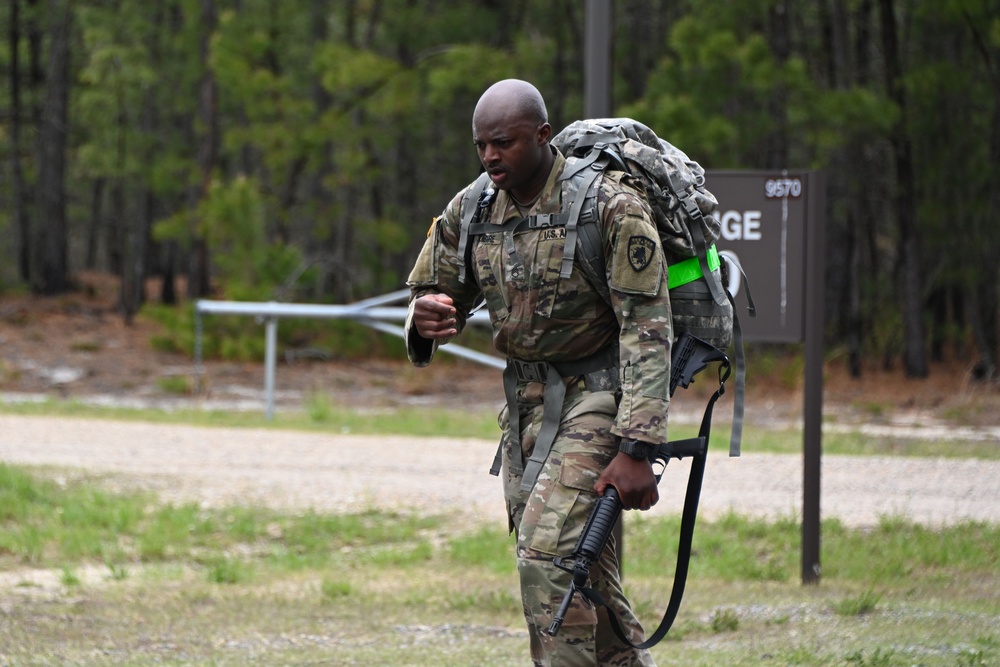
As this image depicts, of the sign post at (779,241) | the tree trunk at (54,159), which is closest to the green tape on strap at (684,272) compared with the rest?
the sign post at (779,241)

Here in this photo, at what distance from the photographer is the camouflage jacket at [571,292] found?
3.14 m

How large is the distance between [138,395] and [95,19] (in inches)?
382

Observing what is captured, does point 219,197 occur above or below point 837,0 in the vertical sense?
below

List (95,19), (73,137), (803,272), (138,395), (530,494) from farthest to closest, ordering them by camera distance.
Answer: (73,137), (95,19), (138,395), (803,272), (530,494)

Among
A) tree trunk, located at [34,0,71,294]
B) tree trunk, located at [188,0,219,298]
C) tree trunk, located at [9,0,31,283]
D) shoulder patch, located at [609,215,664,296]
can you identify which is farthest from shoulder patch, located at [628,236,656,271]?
tree trunk, located at [9,0,31,283]

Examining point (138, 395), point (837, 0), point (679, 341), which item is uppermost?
point (837, 0)

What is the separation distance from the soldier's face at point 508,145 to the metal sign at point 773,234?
2.65 metres

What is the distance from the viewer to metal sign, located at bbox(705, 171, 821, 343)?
228 inches

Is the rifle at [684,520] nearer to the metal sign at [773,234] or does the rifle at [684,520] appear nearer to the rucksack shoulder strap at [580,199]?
the rucksack shoulder strap at [580,199]

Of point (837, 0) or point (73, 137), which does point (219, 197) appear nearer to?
point (837, 0)

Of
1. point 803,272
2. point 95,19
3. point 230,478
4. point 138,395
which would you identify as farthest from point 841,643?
point 95,19

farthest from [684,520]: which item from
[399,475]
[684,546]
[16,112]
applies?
[16,112]

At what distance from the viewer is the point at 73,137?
28.9 meters

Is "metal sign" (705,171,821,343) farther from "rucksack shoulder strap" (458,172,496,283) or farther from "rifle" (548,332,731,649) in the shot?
"rucksack shoulder strap" (458,172,496,283)
